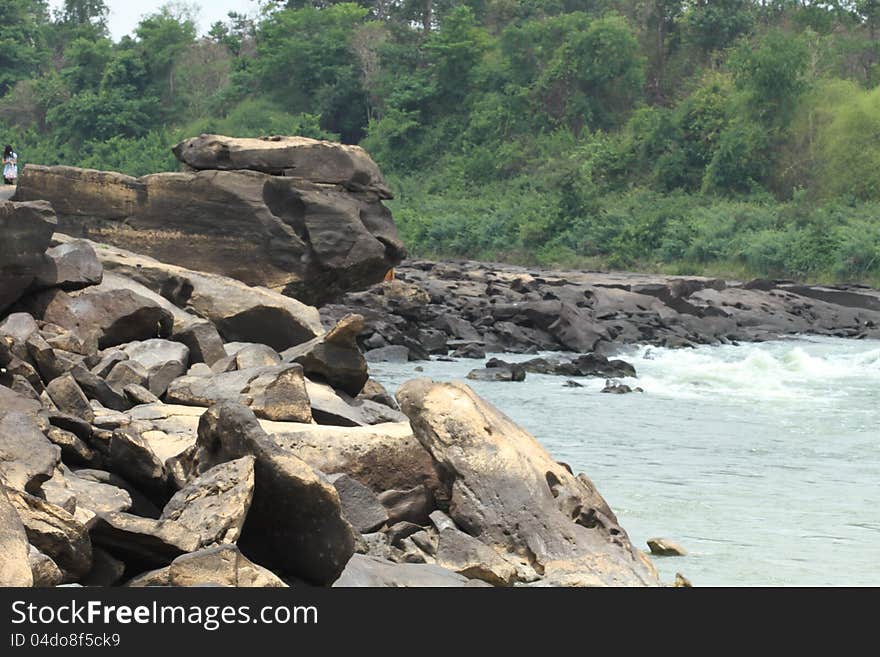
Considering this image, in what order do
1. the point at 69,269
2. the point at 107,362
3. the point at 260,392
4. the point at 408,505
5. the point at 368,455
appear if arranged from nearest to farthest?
the point at 408,505 < the point at 368,455 < the point at 260,392 < the point at 107,362 < the point at 69,269

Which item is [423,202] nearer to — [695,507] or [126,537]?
[695,507]

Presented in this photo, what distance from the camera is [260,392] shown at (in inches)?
350

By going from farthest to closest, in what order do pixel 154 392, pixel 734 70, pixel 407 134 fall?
pixel 407 134, pixel 734 70, pixel 154 392

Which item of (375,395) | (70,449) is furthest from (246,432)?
(375,395)

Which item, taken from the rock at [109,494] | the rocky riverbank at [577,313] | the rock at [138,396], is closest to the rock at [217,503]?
the rock at [109,494]

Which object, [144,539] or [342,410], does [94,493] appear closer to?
[144,539]

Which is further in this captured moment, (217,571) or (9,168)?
(9,168)

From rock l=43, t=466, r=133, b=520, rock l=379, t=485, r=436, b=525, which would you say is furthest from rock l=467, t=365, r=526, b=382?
rock l=43, t=466, r=133, b=520

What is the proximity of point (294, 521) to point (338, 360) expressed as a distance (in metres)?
5.17

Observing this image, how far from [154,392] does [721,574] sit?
4.18 metres

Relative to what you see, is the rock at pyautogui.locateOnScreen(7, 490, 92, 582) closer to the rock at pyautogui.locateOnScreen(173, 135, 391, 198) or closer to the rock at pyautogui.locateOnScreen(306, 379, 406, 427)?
the rock at pyautogui.locateOnScreen(306, 379, 406, 427)

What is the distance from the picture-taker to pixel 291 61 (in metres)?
62.2

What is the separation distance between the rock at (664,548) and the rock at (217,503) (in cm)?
404

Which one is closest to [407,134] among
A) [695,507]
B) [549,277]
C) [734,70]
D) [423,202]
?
[423,202]
